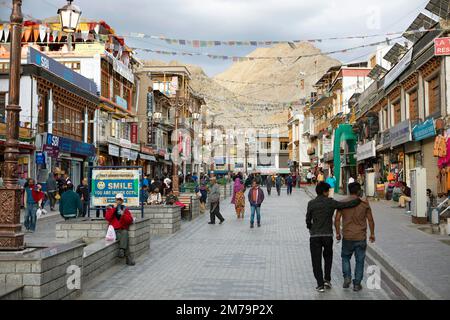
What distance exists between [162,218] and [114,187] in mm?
2377

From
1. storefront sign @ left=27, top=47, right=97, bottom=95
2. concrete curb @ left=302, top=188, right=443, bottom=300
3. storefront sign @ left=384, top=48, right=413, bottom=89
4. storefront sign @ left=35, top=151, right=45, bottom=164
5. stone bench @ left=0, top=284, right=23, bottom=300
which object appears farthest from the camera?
storefront sign @ left=27, top=47, right=97, bottom=95

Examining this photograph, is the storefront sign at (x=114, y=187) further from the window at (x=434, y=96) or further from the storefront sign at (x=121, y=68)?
the storefront sign at (x=121, y=68)

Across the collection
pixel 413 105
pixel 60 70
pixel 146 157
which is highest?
pixel 60 70

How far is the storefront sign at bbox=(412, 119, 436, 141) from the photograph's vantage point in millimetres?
22469

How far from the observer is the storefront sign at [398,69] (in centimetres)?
2667

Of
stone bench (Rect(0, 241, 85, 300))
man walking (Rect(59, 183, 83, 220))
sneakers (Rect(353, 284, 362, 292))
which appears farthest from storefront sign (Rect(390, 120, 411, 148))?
stone bench (Rect(0, 241, 85, 300))

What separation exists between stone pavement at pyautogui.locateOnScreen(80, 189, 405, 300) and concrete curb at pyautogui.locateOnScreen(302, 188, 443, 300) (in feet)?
0.80

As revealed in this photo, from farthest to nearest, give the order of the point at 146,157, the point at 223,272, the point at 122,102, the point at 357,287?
the point at 146,157 < the point at 122,102 < the point at 223,272 < the point at 357,287

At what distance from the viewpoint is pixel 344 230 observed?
8539mm

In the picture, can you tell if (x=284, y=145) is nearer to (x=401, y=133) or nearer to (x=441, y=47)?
(x=401, y=133)

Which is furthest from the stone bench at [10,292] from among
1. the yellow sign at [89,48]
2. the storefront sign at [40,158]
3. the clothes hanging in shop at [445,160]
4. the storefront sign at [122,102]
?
the storefront sign at [122,102]

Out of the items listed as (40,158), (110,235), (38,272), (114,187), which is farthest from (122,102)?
(38,272)

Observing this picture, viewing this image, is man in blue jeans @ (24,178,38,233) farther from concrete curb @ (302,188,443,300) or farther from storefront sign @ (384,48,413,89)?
storefront sign @ (384,48,413,89)

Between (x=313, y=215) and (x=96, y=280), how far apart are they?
3742mm
